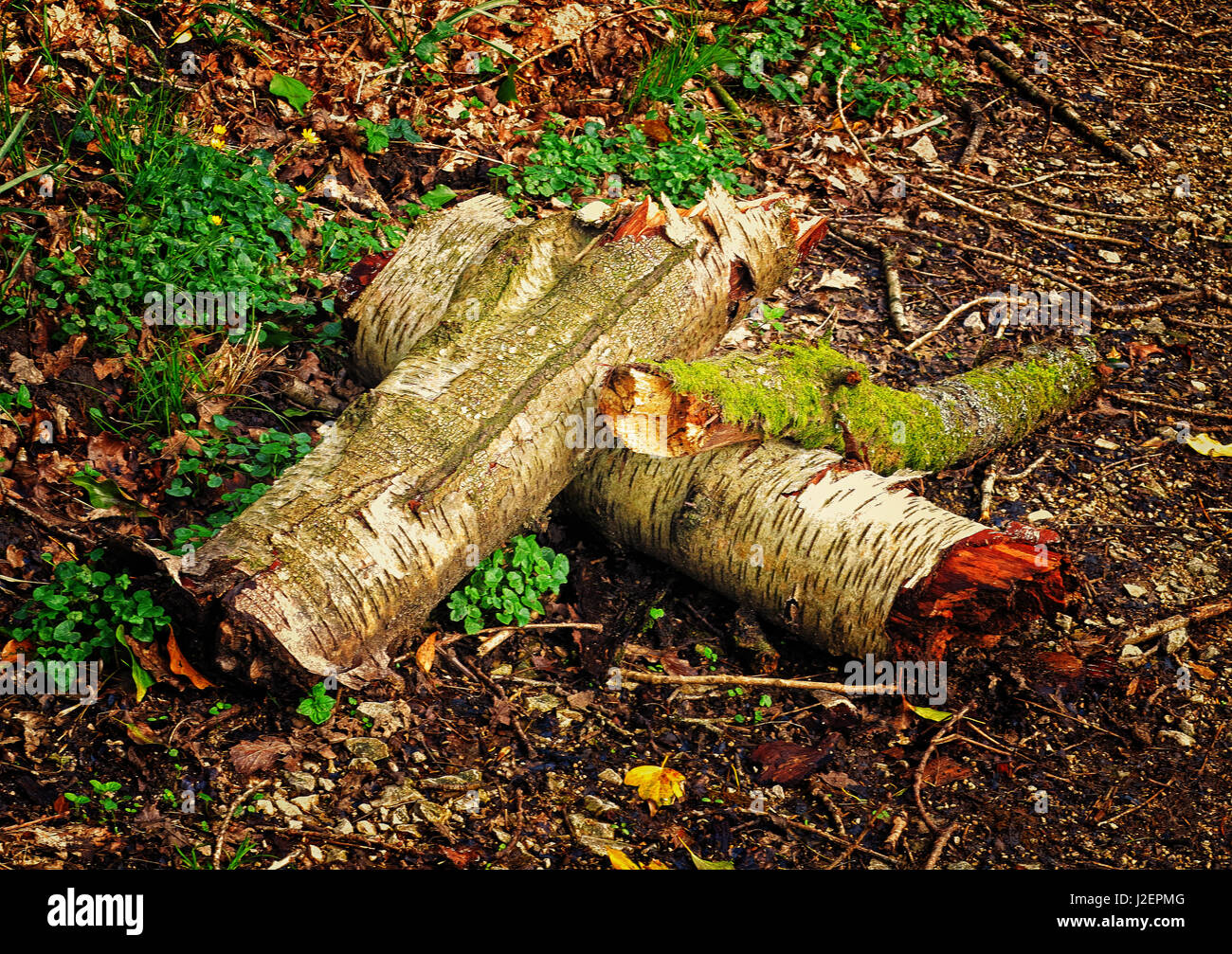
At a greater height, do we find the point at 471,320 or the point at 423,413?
the point at 471,320

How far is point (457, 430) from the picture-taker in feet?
10.1

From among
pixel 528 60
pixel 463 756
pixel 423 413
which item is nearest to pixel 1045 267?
pixel 528 60

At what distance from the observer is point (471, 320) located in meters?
3.39

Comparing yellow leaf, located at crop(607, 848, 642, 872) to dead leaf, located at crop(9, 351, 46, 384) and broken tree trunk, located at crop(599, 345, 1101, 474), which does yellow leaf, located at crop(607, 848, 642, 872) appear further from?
dead leaf, located at crop(9, 351, 46, 384)

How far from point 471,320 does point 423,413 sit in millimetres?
481

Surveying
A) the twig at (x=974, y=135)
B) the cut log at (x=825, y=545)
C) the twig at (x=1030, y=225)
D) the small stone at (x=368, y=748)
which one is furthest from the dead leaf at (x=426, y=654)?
the twig at (x=974, y=135)

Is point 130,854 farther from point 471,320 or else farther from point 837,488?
point 837,488

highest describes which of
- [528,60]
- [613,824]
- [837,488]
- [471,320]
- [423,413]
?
[528,60]

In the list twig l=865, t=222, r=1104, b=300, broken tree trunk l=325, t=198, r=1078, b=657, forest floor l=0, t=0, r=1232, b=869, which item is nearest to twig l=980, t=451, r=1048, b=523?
forest floor l=0, t=0, r=1232, b=869

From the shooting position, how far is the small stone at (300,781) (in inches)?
106
